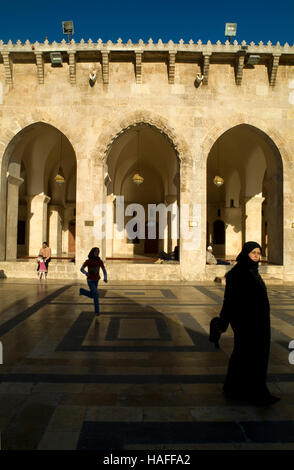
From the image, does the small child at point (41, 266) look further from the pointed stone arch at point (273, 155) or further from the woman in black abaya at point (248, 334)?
the woman in black abaya at point (248, 334)

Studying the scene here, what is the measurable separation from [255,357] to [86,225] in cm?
980

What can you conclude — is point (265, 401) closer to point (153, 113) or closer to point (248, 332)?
point (248, 332)

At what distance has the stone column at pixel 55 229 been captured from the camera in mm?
19453

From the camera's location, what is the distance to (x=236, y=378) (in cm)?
317

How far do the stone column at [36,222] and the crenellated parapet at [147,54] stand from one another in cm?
595

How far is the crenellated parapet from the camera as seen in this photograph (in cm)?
1175

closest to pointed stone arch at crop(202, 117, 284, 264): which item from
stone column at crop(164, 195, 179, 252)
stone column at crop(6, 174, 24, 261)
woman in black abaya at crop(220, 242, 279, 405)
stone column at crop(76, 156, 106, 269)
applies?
stone column at crop(164, 195, 179, 252)

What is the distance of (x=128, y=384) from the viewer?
3480 mm

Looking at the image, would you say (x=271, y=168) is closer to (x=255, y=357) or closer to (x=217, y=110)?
(x=217, y=110)

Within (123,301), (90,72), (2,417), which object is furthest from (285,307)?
(90,72)

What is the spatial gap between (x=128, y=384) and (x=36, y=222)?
1457 centimetres

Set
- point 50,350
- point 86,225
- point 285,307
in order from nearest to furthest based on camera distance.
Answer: point 50,350, point 285,307, point 86,225

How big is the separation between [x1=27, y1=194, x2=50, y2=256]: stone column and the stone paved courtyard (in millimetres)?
10025

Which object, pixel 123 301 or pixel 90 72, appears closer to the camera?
pixel 123 301
